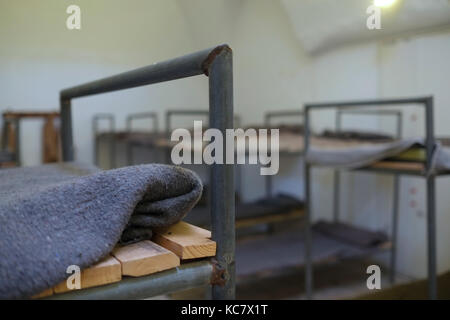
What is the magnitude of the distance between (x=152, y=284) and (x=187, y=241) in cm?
6

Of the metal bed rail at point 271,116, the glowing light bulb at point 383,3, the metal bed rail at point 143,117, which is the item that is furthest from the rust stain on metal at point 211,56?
the metal bed rail at point 271,116

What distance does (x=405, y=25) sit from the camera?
2.03m

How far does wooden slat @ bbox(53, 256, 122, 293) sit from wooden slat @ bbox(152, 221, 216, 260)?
0.24ft

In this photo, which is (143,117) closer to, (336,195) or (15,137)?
(15,137)

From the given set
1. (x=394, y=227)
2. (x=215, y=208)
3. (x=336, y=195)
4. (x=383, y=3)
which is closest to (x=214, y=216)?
(x=215, y=208)

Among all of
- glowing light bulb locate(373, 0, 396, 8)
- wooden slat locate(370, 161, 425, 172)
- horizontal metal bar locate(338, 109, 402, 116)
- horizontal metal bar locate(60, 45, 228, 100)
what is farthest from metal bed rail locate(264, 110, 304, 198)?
horizontal metal bar locate(60, 45, 228, 100)

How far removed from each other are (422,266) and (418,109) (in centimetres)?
A: 82

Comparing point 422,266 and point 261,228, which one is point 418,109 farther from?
point 261,228

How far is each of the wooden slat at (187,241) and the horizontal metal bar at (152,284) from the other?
13 mm

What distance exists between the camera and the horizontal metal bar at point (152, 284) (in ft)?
1.36

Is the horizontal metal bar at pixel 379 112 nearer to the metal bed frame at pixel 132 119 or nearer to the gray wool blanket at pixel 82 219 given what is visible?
the metal bed frame at pixel 132 119

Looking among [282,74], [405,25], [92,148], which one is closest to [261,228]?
[282,74]

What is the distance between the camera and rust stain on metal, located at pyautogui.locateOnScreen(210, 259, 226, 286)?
486 mm

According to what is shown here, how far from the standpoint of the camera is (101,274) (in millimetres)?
419
